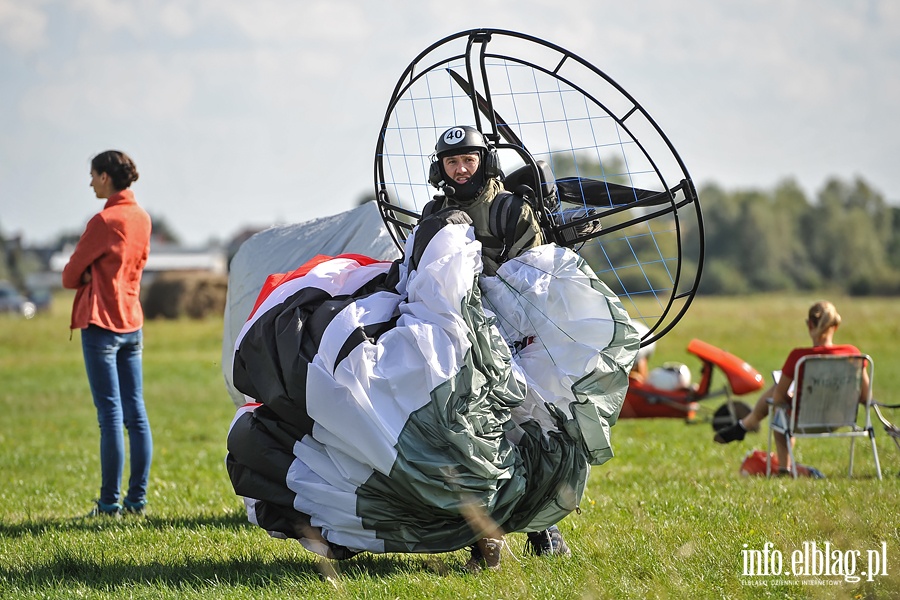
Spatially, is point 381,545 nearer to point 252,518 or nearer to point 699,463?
point 252,518

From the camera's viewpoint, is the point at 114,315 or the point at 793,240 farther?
the point at 793,240

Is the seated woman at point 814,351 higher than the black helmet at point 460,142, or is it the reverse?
the black helmet at point 460,142

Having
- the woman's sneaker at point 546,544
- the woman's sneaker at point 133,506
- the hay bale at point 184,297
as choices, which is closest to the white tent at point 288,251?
the woman's sneaker at point 133,506

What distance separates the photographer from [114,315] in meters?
6.06

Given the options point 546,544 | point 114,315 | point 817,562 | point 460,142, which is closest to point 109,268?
point 114,315

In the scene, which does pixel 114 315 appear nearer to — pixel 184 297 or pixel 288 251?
pixel 288 251

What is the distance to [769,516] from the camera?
554 cm

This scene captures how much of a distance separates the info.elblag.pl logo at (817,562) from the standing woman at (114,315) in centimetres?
372

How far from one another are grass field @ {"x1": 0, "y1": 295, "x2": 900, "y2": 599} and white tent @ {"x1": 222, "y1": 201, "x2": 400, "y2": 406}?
119cm

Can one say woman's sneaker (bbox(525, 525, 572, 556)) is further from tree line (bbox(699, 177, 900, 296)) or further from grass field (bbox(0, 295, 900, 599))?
tree line (bbox(699, 177, 900, 296))

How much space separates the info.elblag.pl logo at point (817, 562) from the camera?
13.9ft

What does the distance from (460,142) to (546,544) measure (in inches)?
79.1

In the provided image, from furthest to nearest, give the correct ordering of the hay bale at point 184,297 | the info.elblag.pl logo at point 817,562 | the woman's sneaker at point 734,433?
the hay bale at point 184,297 → the woman's sneaker at point 734,433 → the info.elblag.pl logo at point 817,562

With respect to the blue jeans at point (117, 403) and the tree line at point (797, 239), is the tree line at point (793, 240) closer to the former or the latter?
the tree line at point (797, 239)
